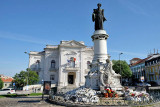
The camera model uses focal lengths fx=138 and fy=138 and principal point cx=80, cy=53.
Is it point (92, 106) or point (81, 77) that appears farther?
point (81, 77)

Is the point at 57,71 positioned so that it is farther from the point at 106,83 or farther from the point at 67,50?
the point at 106,83

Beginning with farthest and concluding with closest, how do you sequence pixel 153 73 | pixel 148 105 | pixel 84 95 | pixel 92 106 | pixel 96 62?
1. pixel 153 73
2. pixel 96 62
3. pixel 84 95
4. pixel 148 105
5. pixel 92 106

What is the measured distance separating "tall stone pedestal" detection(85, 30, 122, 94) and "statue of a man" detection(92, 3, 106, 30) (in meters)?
1.04

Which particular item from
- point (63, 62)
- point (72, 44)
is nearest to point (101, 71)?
point (63, 62)

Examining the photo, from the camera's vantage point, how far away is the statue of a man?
18980mm

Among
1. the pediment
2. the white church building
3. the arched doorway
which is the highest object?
the pediment

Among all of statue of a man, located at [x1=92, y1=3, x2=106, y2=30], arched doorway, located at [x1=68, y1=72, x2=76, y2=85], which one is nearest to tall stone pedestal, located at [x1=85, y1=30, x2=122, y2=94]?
statue of a man, located at [x1=92, y1=3, x2=106, y2=30]

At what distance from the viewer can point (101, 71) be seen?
15.9 metres

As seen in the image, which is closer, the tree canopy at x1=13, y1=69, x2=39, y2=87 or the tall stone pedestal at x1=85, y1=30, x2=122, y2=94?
the tall stone pedestal at x1=85, y1=30, x2=122, y2=94

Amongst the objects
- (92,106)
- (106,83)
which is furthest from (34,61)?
(92,106)

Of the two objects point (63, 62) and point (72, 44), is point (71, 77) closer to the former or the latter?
point (63, 62)

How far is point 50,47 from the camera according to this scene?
50.0 metres

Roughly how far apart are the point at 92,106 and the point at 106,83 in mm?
5504

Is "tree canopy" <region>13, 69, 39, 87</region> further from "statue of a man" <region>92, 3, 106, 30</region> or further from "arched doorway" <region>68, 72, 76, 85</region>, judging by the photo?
"statue of a man" <region>92, 3, 106, 30</region>
